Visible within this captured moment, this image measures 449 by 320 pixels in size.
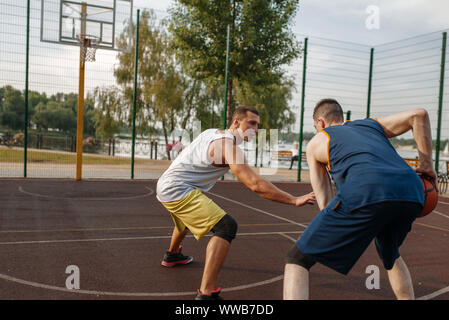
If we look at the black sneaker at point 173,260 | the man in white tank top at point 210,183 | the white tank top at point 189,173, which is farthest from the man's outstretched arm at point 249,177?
the black sneaker at point 173,260

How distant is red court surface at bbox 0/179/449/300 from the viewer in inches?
150

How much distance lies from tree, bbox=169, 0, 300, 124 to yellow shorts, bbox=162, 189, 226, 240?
33.7 feet

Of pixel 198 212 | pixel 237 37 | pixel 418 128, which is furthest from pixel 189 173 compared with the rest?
pixel 237 37

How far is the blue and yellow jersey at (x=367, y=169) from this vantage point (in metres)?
2.44

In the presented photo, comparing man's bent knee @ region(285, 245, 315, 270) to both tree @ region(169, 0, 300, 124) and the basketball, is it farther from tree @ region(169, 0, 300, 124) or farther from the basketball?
tree @ region(169, 0, 300, 124)

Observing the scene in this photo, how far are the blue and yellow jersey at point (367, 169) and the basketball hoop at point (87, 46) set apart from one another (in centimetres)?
1049

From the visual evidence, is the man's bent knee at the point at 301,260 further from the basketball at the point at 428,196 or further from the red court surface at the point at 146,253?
the red court surface at the point at 146,253

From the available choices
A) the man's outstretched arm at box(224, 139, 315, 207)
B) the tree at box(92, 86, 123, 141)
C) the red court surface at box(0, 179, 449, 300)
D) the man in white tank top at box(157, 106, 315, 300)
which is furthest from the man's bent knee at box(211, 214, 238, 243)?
the tree at box(92, 86, 123, 141)

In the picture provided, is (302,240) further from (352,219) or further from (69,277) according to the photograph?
(69,277)

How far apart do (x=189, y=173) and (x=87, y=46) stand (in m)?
9.32

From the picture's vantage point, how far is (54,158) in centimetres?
1641

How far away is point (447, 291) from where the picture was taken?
4.02 m
